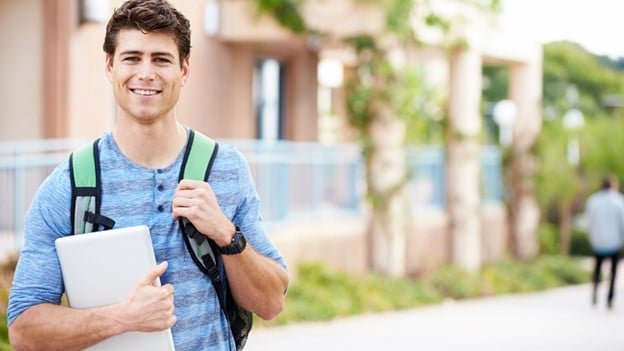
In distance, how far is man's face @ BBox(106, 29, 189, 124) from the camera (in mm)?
3137

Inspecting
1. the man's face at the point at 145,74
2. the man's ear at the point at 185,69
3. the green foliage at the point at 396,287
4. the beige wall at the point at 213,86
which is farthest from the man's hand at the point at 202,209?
the beige wall at the point at 213,86

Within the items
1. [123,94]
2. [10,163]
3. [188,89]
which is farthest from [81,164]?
[188,89]

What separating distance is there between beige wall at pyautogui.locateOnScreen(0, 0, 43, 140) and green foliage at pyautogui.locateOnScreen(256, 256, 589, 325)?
3.59 m

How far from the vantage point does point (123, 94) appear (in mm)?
3154

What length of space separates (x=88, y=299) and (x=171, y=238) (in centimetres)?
24

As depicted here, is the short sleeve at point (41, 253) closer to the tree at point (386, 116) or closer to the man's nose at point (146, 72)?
the man's nose at point (146, 72)

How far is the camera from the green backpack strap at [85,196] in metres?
3.07

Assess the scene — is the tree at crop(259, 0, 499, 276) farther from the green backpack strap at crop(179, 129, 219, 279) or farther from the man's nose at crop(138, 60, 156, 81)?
the man's nose at crop(138, 60, 156, 81)

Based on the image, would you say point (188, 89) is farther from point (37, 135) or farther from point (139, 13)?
point (139, 13)

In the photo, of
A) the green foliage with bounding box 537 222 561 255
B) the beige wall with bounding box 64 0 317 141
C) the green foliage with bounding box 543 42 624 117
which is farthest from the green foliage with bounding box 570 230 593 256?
the beige wall with bounding box 64 0 317 141

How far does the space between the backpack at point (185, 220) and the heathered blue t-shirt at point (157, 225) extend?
0.02m

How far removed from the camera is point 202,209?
9.87ft

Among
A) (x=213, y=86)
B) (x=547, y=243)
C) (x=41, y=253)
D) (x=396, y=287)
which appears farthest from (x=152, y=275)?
(x=547, y=243)

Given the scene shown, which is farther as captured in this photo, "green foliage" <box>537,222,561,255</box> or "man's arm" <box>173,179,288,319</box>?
"green foliage" <box>537,222,561,255</box>
